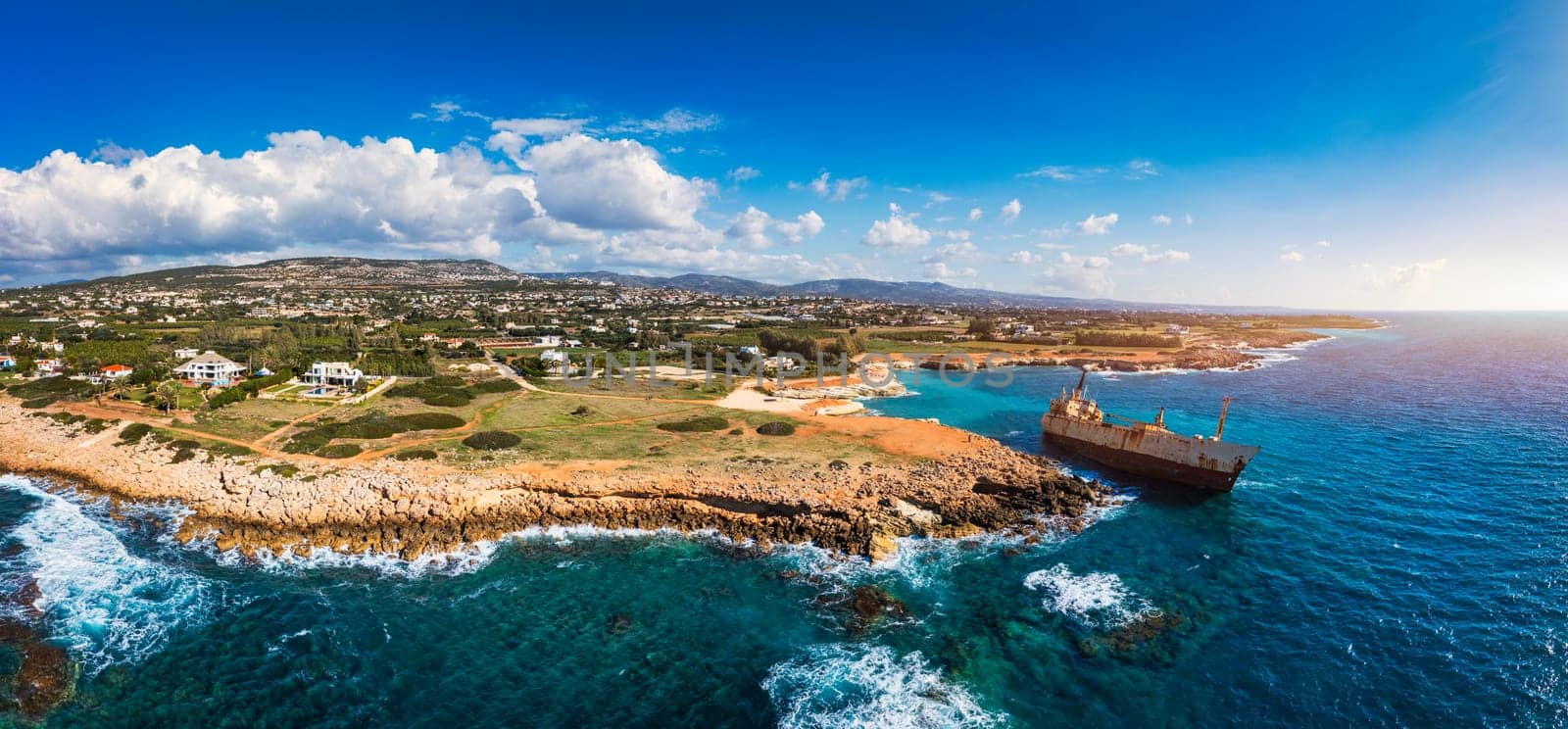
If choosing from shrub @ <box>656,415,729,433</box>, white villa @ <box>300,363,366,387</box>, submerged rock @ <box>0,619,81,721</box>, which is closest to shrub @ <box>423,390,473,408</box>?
white villa @ <box>300,363,366,387</box>

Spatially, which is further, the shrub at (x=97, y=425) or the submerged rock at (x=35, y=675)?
the shrub at (x=97, y=425)

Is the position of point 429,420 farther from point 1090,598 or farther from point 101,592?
point 1090,598

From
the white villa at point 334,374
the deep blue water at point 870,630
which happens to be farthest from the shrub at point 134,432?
the white villa at point 334,374

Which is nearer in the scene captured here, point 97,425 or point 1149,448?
point 1149,448

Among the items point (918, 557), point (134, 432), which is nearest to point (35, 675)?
point (918, 557)

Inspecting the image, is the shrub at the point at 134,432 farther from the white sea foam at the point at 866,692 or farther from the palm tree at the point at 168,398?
the white sea foam at the point at 866,692

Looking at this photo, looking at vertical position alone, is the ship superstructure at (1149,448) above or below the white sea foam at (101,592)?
above
